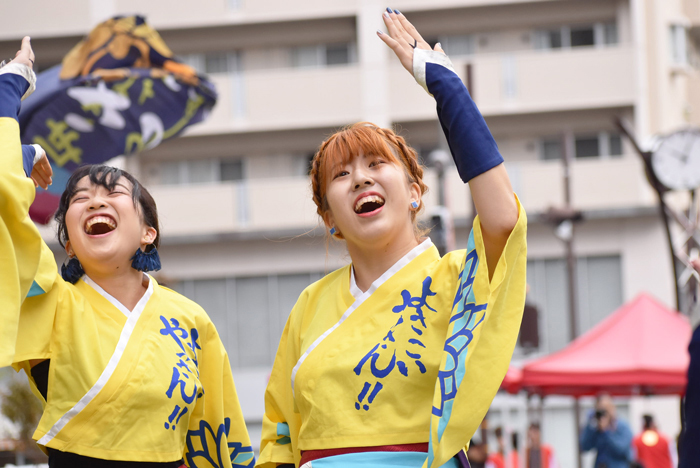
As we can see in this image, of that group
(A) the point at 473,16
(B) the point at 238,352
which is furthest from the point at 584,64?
(B) the point at 238,352

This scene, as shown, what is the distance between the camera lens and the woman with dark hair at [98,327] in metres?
2.43

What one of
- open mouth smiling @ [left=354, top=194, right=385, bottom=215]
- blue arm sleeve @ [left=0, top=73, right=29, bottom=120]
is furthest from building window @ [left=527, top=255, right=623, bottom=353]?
blue arm sleeve @ [left=0, top=73, right=29, bottom=120]

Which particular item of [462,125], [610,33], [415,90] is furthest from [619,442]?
[610,33]

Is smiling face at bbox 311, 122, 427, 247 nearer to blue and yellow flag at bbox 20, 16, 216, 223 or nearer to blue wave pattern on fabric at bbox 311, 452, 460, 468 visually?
blue wave pattern on fabric at bbox 311, 452, 460, 468

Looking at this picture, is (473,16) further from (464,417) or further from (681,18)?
(464,417)

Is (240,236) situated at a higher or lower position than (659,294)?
higher

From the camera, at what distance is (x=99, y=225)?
2758 millimetres

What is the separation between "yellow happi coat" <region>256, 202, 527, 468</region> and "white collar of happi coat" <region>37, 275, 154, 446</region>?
502 mm

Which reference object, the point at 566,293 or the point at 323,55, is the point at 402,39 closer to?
the point at 566,293

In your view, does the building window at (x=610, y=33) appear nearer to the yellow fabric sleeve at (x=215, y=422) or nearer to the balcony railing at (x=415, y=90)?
the balcony railing at (x=415, y=90)

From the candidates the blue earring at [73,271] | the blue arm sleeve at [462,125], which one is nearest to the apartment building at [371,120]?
the blue earring at [73,271]

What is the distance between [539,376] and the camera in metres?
8.69

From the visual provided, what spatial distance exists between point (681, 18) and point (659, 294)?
560 cm

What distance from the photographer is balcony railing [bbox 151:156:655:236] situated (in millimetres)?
16391
